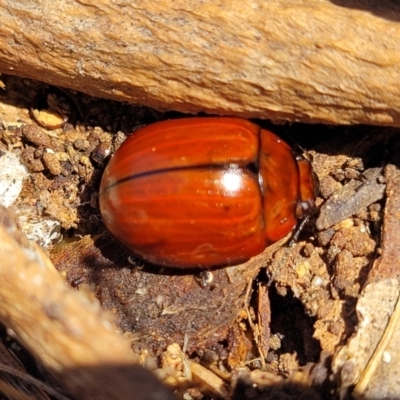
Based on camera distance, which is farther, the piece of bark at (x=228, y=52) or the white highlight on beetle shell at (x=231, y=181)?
the white highlight on beetle shell at (x=231, y=181)

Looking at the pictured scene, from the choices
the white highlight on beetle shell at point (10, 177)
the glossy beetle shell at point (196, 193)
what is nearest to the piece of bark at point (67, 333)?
the glossy beetle shell at point (196, 193)

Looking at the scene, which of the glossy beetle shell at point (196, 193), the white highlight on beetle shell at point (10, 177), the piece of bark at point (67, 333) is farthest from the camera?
the white highlight on beetle shell at point (10, 177)

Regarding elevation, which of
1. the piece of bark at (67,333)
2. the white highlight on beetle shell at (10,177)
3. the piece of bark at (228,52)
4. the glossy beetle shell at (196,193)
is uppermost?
the piece of bark at (228,52)

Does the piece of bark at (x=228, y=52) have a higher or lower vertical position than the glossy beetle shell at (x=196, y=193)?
higher

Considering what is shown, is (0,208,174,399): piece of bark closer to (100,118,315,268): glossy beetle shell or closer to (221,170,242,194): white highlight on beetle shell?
(100,118,315,268): glossy beetle shell

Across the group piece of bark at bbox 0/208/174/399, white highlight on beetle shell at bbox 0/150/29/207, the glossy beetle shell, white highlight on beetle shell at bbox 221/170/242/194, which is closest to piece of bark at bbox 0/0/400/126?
the glossy beetle shell

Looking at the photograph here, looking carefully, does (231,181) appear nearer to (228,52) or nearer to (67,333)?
(228,52)

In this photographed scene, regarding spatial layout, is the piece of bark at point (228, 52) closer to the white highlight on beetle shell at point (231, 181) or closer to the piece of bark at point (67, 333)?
the white highlight on beetle shell at point (231, 181)
